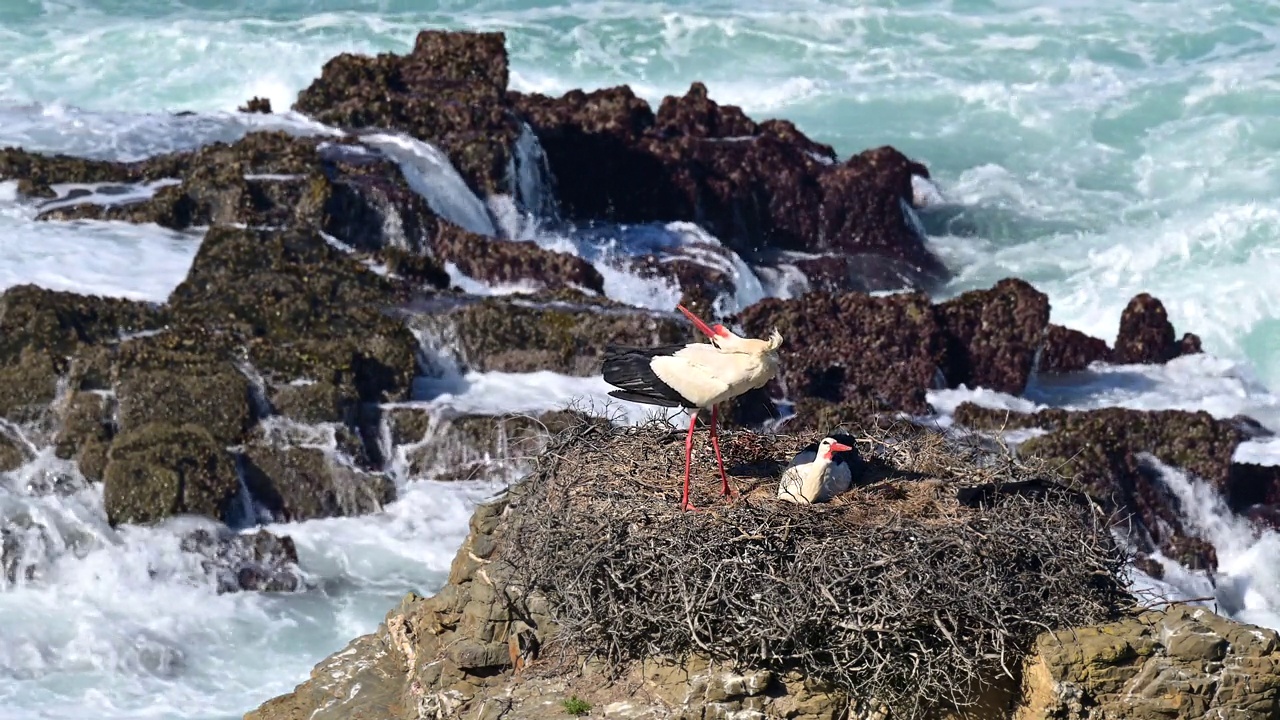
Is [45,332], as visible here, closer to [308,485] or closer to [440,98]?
[308,485]

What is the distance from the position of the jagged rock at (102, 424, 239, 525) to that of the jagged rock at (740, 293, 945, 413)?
577 centimetres

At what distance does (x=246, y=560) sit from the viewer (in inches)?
632

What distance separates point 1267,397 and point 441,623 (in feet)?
48.0

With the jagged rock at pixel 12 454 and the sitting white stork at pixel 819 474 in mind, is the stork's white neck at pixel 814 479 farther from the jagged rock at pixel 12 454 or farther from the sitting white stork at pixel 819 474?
the jagged rock at pixel 12 454

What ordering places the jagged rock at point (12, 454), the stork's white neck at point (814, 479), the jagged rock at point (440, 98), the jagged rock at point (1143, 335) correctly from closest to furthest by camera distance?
1. the stork's white neck at point (814, 479)
2. the jagged rock at point (12, 454)
3. the jagged rock at point (1143, 335)
4. the jagged rock at point (440, 98)

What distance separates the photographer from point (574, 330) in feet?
61.9

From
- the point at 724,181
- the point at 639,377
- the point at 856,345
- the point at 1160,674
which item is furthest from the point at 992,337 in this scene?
the point at 1160,674

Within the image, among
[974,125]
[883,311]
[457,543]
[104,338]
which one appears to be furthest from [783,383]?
[974,125]

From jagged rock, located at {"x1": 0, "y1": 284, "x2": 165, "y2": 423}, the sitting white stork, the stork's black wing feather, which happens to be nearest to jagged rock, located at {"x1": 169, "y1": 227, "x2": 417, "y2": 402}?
jagged rock, located at {"x1": 0, "y1": 284, "x2": 165, "y2": 423}

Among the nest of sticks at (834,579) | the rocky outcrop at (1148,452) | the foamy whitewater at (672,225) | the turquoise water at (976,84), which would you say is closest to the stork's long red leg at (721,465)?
the nest of sticks at (834,579)

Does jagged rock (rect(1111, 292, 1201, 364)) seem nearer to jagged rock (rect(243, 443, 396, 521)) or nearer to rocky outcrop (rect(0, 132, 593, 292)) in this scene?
rocky outcrop (rect(0, 132, 593, 292))

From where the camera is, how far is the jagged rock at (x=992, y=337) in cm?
2017

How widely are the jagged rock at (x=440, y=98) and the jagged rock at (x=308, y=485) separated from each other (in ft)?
26.5

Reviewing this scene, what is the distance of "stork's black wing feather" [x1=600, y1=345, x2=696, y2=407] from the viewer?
991 cm
